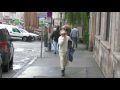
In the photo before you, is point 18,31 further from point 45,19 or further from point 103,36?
point 103,36

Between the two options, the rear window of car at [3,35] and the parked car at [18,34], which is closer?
the rear window of car at [3,35]

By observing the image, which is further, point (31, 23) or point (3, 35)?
point (31, 23)

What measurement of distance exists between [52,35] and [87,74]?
390 inches

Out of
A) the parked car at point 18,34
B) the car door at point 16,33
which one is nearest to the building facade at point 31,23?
the parked car at point 18,34

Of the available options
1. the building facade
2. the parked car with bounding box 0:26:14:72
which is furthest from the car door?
the parked car with bounding box 0:26:14:72

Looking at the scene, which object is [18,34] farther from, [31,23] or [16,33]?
[31,23]

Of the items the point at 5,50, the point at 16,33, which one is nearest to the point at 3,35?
the point at 5,50

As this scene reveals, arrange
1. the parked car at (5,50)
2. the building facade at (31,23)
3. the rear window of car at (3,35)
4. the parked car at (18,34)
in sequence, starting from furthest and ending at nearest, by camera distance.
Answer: the building facade at (31,23) < the parked car at (18,34) < the rear window of car at (3,35) < the parked car at (5,50)

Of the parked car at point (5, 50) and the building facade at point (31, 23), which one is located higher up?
the building facade at point (31, 23)

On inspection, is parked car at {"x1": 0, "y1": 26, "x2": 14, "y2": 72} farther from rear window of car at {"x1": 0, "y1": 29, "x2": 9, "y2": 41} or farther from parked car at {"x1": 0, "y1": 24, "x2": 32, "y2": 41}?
parked car at {"x1": 0, "y1": 24, "x2": 32, "y2": 41}

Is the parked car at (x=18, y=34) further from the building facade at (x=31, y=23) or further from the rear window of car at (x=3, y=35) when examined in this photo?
the rear window of car at (x=3, y=35)

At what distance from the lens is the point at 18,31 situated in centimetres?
3541

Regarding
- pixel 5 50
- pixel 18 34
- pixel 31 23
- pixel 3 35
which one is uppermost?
pixel 31 23
